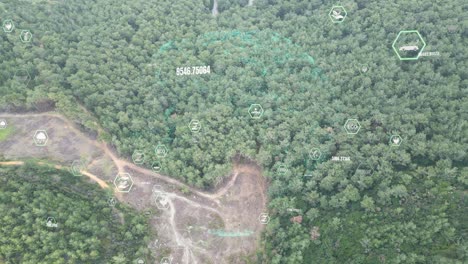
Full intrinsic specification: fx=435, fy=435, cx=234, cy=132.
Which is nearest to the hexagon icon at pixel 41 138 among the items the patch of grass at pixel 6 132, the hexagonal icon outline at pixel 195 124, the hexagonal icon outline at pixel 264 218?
the patch of grass at pixel 6 132

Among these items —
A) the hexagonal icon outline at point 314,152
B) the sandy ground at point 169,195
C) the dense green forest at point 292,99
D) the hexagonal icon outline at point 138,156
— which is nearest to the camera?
the dense green forest at point 292,99

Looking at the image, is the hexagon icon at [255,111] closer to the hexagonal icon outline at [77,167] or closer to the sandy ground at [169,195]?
the sandy ground at [169,195]

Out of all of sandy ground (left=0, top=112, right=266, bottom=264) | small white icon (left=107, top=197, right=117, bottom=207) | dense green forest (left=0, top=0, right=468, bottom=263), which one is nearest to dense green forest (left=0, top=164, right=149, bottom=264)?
small white icon (left=107, top=197, right=117, bottom=207)

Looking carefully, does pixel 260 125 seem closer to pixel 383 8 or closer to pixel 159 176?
pixel 159 176

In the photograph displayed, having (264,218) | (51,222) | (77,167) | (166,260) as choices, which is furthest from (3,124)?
(264,218)

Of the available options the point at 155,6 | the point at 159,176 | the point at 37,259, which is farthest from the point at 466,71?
the point at 37,259
